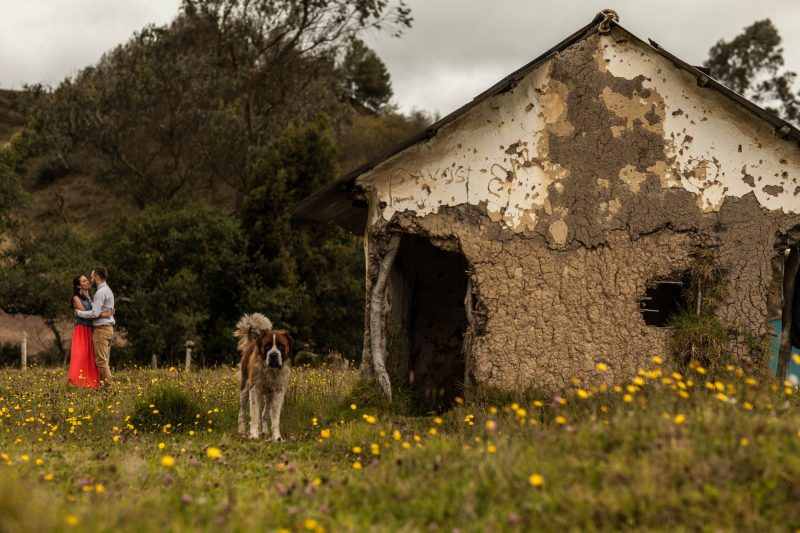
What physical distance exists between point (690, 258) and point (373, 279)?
12.4 feet

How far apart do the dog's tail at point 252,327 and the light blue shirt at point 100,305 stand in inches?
153

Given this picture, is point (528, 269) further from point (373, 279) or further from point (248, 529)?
point (248, 529)

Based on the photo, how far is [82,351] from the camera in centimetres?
1336

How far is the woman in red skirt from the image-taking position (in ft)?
43.4

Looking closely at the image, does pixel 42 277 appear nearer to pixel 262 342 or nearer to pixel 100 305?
pixel 100 305

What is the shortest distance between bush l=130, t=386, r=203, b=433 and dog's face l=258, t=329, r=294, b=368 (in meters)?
1.44

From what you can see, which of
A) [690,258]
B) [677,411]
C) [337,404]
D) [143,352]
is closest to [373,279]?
[337,404]

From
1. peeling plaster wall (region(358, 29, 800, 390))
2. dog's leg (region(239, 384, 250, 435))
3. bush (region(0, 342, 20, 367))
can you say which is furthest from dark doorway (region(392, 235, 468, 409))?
bush (region(0, 342, 20, 367))

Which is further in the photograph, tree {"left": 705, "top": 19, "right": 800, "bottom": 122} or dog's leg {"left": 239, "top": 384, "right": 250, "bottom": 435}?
tree {"left": 705, "top": 19, "right": 800, "bottom": 122}

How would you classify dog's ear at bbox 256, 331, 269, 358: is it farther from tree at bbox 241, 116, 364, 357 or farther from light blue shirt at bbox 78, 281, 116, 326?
tree at bbox 241, 116, 364, 357

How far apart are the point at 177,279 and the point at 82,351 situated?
10487 millimetres

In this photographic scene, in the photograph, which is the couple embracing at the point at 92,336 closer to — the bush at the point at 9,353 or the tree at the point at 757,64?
the bush at the point at 9,353

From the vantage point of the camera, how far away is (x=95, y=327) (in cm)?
1346

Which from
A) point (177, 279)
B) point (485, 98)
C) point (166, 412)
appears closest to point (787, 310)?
point (485, 98)
